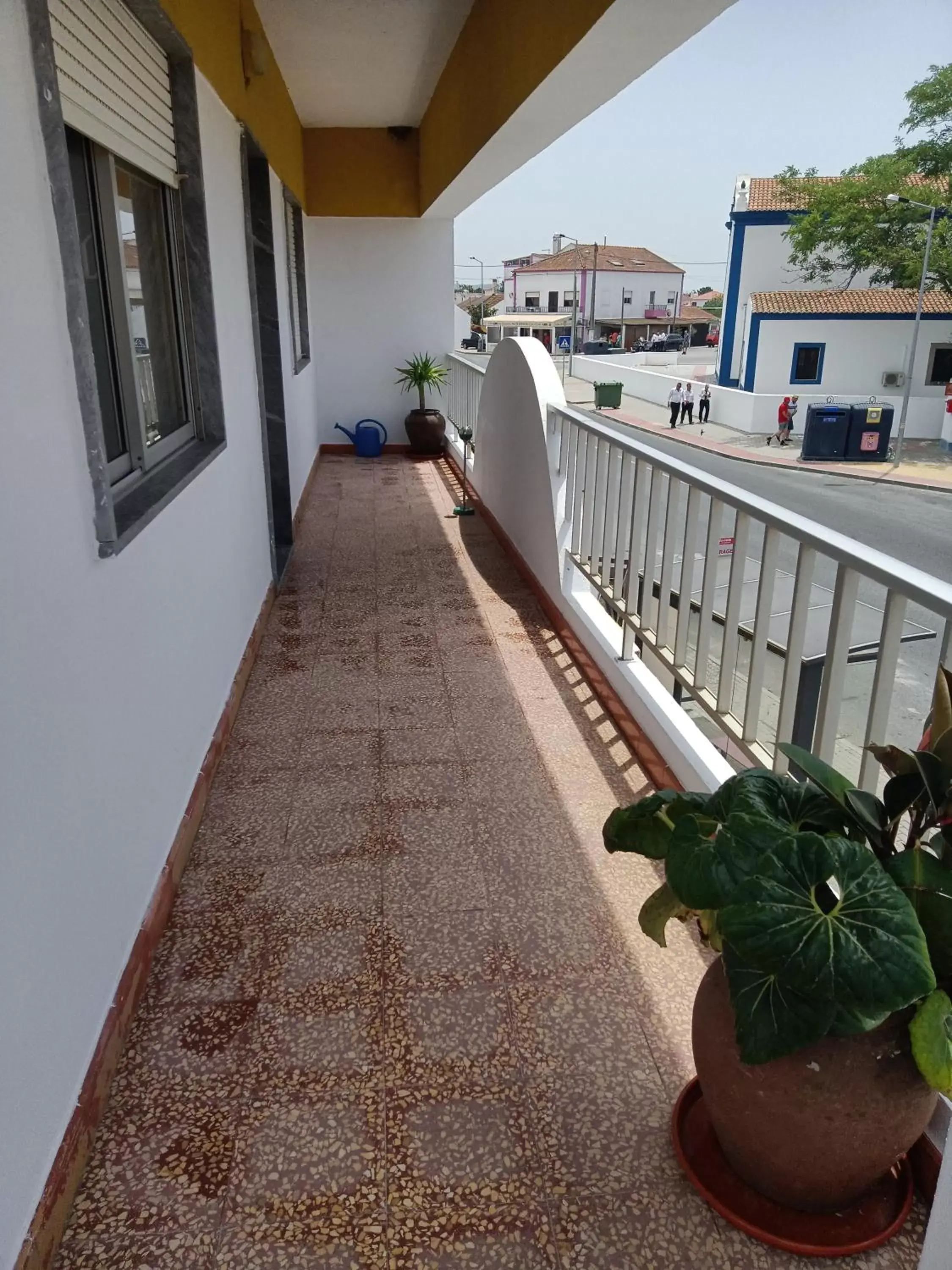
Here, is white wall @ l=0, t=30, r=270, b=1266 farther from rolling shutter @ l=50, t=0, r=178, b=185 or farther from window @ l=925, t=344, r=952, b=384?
window @ l=925, t=344, r=952, b=384

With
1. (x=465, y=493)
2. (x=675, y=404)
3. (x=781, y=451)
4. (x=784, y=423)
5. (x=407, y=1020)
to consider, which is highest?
(x=465, y=493)

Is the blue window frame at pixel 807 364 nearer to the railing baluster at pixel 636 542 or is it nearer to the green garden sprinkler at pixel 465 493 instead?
the green garden sprinkler at pixel 465 493

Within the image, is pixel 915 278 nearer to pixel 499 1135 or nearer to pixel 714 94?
pixel 714 94

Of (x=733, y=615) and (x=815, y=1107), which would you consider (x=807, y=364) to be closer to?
(x=733, y=615)

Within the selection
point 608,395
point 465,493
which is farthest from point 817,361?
point 465,493

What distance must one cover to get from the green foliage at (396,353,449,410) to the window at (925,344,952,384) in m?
21.2

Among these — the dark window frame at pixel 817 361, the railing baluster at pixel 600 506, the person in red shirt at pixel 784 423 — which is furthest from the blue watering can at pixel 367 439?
the dark window frame at pixel 817 361

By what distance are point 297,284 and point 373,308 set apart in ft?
5.47

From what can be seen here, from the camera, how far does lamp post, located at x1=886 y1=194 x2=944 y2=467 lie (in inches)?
800

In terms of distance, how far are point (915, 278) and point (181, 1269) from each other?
31.4 meters

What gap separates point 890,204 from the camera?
27938 mm

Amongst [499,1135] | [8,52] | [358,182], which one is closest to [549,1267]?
[499,1135]

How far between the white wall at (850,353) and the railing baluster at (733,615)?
975 inches

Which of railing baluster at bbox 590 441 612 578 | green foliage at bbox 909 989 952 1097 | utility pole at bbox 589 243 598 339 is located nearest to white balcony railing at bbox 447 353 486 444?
railing baluster at bbox 590 441 612 578
